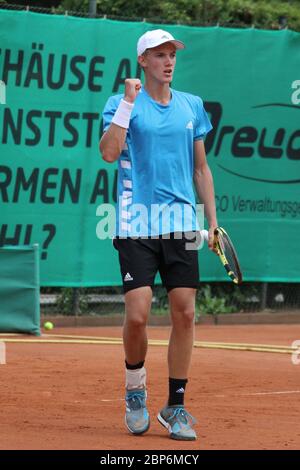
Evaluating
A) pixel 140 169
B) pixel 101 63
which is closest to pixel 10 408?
pixel 140 169

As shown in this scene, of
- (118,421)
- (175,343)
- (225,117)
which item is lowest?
(118,421)

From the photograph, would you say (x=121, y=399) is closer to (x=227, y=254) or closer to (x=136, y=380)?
(x=136, y=380)

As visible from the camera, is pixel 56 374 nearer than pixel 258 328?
Yes

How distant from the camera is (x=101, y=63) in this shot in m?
13.0

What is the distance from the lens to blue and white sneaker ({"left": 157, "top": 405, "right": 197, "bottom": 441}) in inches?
242

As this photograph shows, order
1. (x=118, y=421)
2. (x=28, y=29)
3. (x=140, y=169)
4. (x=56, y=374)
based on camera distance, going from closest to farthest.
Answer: (x=140, y=169) < (x=118, y=421) < (x=56, y=374) < (x=28, y=29)

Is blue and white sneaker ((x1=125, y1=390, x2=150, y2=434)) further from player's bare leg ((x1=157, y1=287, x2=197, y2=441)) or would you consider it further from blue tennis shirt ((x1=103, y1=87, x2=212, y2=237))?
blue tennis shirt ((x1=103, y1=87, x2=212, y2=237))

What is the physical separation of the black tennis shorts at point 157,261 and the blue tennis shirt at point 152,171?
50 millimetres

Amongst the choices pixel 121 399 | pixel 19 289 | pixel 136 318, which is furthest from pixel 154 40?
pixel 19 289

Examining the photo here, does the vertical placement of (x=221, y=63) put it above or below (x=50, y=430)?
above

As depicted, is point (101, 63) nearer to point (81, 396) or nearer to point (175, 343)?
point (81, 396)

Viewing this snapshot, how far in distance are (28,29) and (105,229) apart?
2.35 meters

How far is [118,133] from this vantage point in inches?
239

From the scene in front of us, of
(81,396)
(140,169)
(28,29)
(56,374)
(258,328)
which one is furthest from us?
(258,328)
